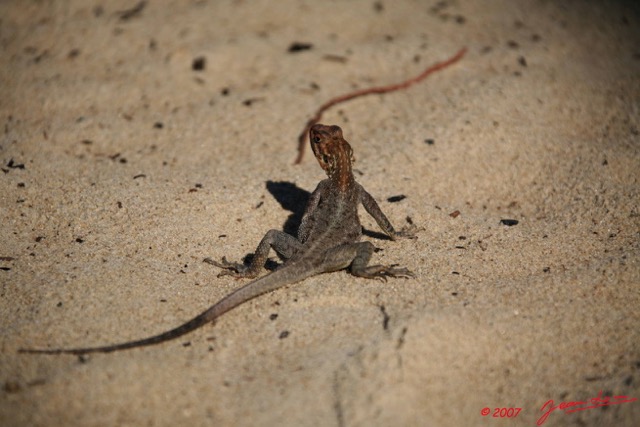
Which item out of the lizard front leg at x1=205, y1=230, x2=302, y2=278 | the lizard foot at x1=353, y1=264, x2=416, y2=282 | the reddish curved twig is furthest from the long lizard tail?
the reddish curved twig

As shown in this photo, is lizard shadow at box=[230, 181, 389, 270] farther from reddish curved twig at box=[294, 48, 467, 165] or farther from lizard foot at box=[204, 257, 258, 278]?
lizard foot at box=[204, 257, 258, 278]

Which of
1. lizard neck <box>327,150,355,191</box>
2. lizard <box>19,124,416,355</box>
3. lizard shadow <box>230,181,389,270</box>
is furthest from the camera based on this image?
lizard shadow <box>230,181,389,270</box>

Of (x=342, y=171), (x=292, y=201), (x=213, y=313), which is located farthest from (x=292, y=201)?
(x=213, y=313)

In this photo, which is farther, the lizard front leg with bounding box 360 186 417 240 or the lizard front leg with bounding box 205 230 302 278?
the lizard front leg with bounding box 360 186 417 240

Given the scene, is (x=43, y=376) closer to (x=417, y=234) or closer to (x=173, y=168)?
(x=173, y=168)

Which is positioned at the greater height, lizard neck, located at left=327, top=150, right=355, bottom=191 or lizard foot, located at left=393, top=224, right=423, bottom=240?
lizard neck, located at left=327, top=150, right=355, bottom=191

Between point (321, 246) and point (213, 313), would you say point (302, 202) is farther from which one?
point (213, 313)
